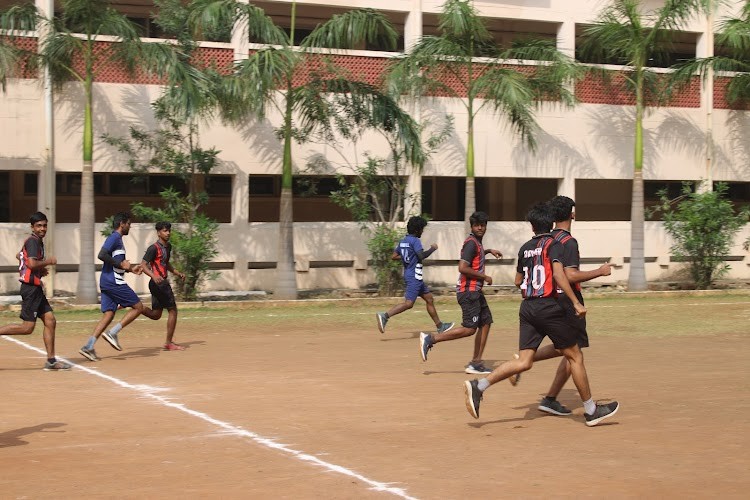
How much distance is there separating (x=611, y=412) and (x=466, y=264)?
3.71 m

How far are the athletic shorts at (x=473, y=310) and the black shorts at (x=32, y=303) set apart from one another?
15.7ft

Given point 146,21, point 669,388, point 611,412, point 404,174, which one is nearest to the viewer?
point 611,412

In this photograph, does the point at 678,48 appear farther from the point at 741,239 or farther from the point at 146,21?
the point at 146,21

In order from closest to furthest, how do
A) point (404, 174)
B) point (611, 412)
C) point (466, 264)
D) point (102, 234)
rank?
point (611, 412) < point (466, 264) < point (102, 234) < point (404, 174)

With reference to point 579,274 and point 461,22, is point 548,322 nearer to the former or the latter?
point 579,274

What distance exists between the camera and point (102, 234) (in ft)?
78.1

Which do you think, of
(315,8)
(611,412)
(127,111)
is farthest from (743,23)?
(611,412)

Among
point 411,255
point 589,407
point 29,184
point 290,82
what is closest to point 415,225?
point 411,255

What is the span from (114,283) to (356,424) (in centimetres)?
585

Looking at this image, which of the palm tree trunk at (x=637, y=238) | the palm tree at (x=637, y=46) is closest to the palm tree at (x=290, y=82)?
the palm tree at (x=637, y=46)

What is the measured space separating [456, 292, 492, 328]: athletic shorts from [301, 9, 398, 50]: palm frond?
1109cm

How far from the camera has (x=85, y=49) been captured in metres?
22.2

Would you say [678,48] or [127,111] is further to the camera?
[678,48]

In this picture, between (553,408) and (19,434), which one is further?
(553,408)
